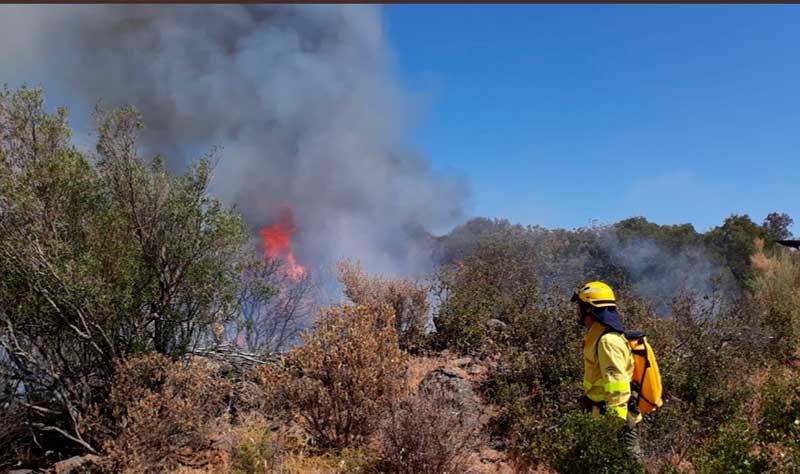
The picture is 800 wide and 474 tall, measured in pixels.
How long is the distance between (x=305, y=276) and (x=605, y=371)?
11615 millimetres

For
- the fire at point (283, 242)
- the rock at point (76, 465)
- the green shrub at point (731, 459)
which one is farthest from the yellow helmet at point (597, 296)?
the fire at point (283, 242)

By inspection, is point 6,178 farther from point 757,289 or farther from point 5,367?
point 757,289

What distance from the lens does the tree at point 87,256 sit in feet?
20.7

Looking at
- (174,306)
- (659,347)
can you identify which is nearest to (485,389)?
(659,347)

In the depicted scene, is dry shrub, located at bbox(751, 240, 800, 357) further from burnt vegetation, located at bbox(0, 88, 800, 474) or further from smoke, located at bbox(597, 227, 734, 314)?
smoke, located at bbox(597, 227, 734, 314)

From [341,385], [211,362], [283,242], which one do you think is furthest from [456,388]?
[283,242]

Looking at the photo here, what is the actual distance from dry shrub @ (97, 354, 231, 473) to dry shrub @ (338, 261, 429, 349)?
3.71 metres

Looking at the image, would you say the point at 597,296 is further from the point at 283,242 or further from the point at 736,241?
the point at 736,241

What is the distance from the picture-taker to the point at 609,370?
4.15 meters

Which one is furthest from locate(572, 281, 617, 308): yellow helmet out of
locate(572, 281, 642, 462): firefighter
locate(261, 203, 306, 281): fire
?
locate(261, 203, 306, 281): fire

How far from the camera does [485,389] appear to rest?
741 cm

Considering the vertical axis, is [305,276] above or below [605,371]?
above

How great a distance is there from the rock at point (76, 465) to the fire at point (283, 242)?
27.2 feet

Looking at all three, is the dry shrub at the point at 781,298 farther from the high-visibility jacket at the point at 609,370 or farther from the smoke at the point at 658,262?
the high-visibility jacket at the point at 609,370
